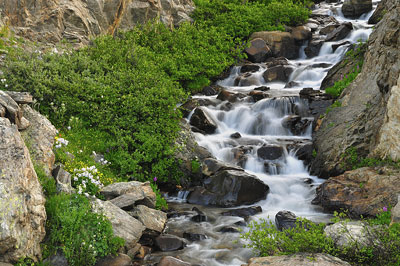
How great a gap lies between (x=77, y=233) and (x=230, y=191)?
509 cm

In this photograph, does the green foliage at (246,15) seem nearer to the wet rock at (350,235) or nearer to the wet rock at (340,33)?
the wet rock at (340,33)

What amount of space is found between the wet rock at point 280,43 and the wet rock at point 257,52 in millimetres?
498

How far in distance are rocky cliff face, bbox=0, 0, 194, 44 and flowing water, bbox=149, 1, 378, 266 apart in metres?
5.42

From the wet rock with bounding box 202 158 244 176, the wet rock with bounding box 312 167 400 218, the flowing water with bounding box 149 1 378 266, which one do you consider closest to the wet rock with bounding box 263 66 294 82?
the flowing water with bounding box 149 1 378 266

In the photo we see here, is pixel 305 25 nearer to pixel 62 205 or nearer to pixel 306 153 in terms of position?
pixel 306 153

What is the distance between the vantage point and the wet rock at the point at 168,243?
25.6 ft

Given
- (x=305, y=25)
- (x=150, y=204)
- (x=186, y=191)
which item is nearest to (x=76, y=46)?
(x=186, y=191)

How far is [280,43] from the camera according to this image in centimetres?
2198

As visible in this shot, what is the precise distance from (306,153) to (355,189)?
311 centimetres

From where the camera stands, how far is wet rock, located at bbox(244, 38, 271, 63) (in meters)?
21.2

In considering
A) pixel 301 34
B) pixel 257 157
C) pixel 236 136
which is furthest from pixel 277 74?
pixel 257 157

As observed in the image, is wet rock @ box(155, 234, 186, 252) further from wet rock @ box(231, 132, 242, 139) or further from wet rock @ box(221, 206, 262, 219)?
wet rock @ box(231, 132, 242, 139)

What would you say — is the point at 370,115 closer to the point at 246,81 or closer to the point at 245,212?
the point at 245,212

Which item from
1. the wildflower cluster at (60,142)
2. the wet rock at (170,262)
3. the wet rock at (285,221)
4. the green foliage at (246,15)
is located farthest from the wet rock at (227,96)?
the wet rock at (170,262)
